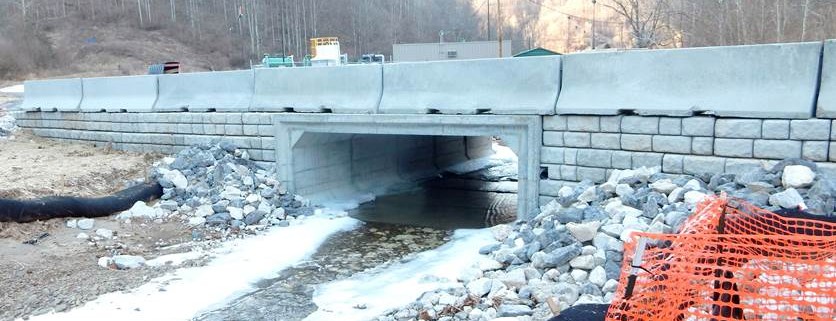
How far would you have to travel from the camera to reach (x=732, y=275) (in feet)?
Result: 13.1

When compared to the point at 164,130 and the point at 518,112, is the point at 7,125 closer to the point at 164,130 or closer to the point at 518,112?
the point at 164,130

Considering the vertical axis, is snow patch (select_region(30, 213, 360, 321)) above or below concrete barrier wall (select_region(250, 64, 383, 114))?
below

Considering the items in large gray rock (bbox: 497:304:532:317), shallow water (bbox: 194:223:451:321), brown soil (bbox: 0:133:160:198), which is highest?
brown soil (bbox: 0:133:160:198)

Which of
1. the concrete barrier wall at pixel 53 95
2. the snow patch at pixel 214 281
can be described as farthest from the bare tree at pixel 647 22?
the snow patch at pixel 214 281

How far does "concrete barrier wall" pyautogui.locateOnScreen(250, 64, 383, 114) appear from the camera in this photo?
1046 cm

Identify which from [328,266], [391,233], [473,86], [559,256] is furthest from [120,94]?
[559,256]

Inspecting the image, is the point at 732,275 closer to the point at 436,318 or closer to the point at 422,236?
the point at 436,318

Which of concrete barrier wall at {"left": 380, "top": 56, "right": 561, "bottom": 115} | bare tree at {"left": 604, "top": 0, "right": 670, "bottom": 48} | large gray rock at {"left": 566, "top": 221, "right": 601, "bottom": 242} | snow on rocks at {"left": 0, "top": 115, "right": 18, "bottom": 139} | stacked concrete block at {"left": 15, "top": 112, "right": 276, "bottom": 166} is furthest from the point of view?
bare tree at {"left": 604, "top": 0, "right": 670, "bottom": 48}

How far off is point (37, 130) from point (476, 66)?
1215 cm

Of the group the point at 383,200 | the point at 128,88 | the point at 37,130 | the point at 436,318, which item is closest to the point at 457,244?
the point at 436,318

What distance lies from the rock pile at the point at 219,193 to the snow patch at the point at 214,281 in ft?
2.04

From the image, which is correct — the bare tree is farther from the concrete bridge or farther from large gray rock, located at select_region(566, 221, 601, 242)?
large gray rock, located at select_region(566, 221, 601, 242)

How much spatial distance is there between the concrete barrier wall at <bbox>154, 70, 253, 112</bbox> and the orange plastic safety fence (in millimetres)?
8958

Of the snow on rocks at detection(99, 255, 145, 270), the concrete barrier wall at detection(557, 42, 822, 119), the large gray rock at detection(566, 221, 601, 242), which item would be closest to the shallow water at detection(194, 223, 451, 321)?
the snow on rocks at detection(99, 255, 145, 270)
